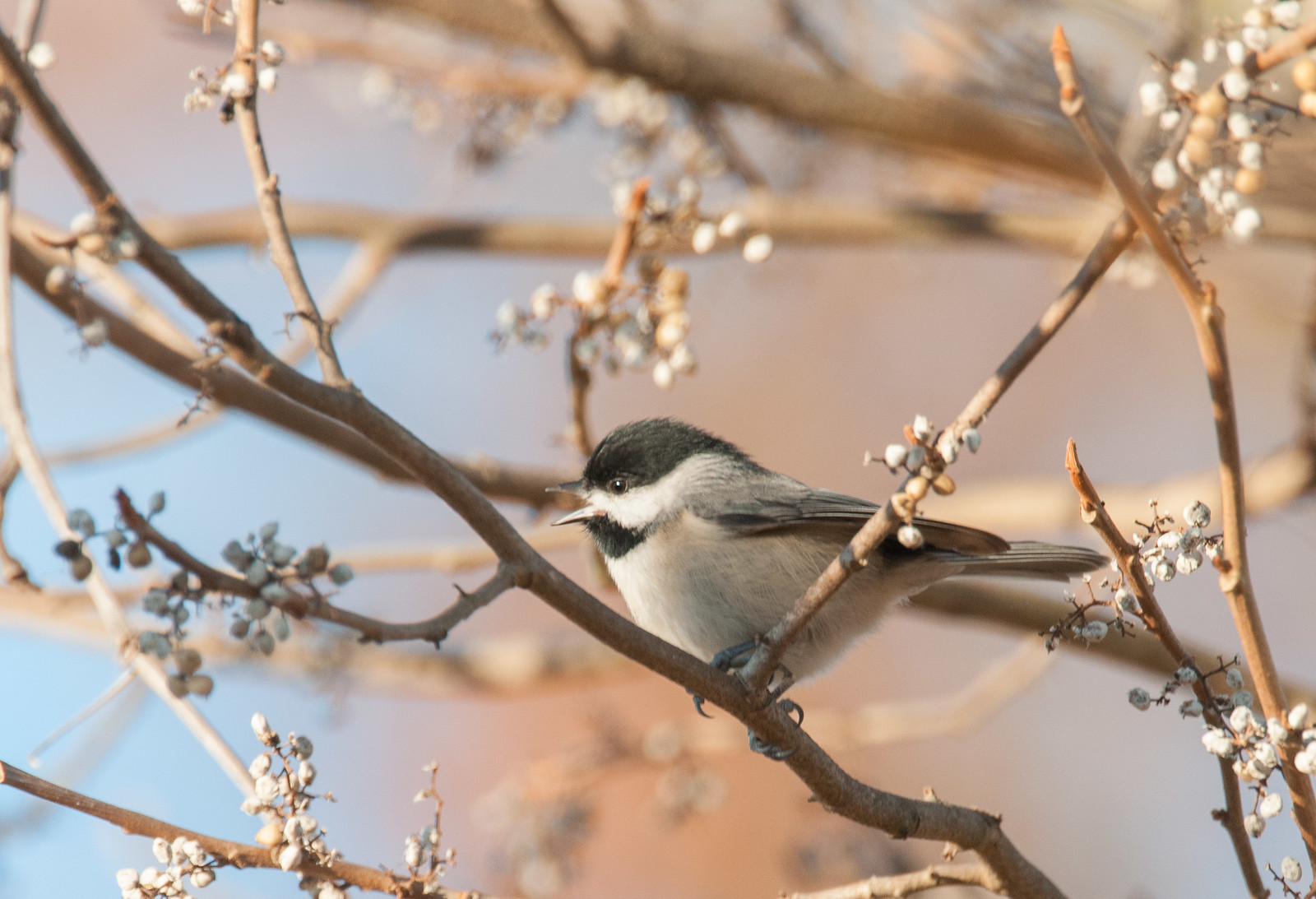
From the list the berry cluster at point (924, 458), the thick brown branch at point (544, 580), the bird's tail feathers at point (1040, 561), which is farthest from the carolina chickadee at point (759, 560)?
the berry cluster at point (924, 458)

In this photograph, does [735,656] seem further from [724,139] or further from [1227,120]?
[724,139]

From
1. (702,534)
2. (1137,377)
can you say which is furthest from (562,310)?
(1137,377)

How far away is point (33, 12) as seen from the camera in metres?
1.45

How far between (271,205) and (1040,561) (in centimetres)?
185

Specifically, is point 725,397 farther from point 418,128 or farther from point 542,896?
point 542,896

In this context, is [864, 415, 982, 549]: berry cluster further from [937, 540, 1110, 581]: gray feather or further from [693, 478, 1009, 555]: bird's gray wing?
[937, 540, 1110, 581]: gray feather

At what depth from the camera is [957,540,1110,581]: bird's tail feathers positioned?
2576 millimetres

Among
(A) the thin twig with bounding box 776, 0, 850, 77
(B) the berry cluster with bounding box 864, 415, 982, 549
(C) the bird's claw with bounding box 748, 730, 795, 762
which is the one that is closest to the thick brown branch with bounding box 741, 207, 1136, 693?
(B) the berry cluster with bounding box 864, 415, 982, 549

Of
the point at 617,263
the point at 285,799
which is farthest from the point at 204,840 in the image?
the point at 617,263

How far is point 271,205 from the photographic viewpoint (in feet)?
4.93

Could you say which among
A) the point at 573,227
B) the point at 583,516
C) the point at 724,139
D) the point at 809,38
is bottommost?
the point at 583,516

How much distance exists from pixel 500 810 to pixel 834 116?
236 centimetres

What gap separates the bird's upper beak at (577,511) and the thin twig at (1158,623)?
157 centimetres

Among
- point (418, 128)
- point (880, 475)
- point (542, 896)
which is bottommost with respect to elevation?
point (542, 896)
